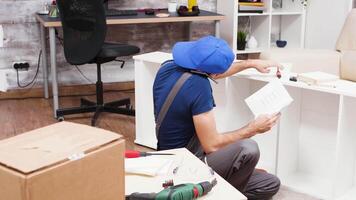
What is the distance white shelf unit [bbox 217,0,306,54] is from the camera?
16.6ft

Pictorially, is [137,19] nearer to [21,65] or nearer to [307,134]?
[21,65]

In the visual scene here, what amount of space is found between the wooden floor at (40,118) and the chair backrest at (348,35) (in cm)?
201

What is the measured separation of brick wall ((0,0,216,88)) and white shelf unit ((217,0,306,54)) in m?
0.30

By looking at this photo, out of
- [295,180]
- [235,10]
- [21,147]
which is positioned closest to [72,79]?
[235,10]

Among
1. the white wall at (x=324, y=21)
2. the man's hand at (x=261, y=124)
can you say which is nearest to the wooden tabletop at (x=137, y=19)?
the white wall at (x=324, y=21)

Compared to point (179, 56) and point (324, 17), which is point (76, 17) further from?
point (324, 17)

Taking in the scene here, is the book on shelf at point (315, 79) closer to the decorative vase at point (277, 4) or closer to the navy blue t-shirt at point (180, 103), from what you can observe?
the navy blue t-shirt at point (180, 103)

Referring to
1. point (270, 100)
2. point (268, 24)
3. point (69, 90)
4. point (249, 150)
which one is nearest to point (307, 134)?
point (270, 100)

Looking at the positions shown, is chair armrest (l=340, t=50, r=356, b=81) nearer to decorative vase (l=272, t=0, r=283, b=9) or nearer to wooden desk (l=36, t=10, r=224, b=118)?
wooden desk (l=36, t=10, r=224, b=118)

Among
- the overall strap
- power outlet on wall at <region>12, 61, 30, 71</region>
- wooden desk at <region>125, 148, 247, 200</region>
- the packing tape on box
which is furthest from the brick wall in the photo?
the packing tape on box

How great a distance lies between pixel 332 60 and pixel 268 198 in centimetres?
197

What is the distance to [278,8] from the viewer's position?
5.46 m

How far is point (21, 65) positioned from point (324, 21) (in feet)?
9.97

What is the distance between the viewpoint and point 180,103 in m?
2.19
